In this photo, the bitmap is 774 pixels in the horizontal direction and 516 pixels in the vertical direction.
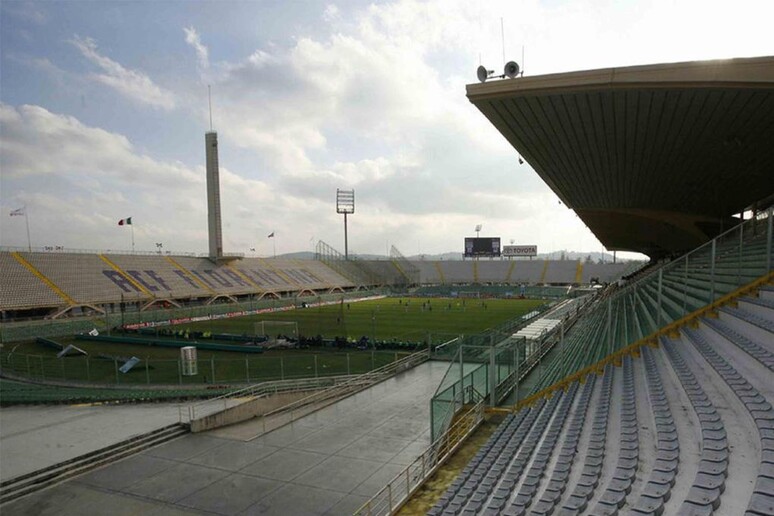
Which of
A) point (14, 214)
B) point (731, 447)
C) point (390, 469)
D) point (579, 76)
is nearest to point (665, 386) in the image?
point (731, 447)

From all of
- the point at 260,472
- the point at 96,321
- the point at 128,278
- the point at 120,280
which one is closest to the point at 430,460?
the point at 260,472

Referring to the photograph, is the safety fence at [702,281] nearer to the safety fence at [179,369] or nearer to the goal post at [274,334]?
the safety fence at [179,369]

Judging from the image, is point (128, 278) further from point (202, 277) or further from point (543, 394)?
point (543, 394)

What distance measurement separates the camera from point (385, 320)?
135 ft

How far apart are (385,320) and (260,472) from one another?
3054cm

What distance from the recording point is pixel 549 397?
32.3 ft

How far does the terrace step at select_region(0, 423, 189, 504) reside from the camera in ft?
33.4

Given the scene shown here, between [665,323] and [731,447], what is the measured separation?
221 inches

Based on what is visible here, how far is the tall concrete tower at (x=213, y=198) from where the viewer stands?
60312mm

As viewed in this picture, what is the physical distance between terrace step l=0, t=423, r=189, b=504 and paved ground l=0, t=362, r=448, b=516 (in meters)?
0.32

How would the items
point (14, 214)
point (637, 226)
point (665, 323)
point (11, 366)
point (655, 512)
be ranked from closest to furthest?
1. point (655, 512)
2. point (665, 323)
3. point (11, 366)
4. point (637, 226)
5. point (14, 214)

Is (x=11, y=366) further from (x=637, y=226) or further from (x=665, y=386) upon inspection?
(x=637, y=226)

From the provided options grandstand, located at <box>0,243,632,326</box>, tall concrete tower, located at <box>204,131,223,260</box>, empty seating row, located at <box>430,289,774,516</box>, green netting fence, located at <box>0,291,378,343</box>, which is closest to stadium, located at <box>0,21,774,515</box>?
empty seating row, located at <box>430,289,774,516</box>

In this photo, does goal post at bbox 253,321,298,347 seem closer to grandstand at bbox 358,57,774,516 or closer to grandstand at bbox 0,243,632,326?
grandstand at bbox 0,243,632,326
